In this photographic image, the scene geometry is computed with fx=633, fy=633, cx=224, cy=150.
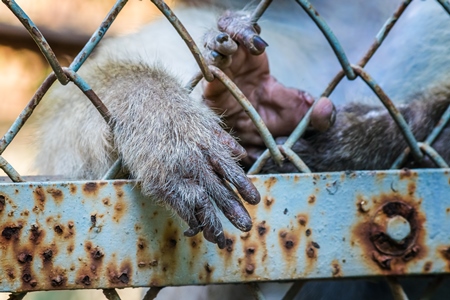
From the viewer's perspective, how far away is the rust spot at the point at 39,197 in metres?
0.75

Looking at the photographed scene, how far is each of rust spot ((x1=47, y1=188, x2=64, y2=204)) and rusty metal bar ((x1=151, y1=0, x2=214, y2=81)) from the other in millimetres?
244

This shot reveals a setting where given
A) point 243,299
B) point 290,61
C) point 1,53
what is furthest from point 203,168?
point 1,53

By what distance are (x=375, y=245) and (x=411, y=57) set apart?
81 centimetres

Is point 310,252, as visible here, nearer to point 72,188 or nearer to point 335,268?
point 335,268

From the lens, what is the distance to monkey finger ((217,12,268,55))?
988mm

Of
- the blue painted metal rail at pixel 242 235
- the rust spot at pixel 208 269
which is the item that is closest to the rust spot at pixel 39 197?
the blue painted metal rail at pixel 242 235

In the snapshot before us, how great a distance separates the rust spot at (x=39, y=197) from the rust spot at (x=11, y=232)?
3 cm

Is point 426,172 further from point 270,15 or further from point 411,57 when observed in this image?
point 270,15

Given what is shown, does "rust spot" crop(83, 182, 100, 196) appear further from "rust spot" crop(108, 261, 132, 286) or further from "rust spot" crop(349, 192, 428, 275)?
"rust spot" crop(349, 192, 428, 275)

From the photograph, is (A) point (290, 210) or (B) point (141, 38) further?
(B) point (141, 38)

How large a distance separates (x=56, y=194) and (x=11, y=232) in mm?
67

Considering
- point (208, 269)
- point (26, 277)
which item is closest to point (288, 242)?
point (208, 269)

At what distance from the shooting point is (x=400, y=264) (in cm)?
81

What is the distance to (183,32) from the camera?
2.64ft
